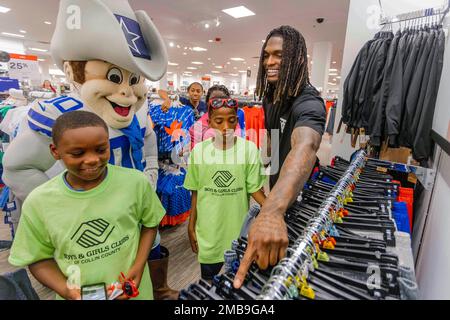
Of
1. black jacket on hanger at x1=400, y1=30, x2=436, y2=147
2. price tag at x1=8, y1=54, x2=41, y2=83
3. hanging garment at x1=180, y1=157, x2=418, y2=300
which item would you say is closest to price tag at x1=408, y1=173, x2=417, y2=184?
black jacket on hanger at x1=400, y1=30, x2=436, y2=147

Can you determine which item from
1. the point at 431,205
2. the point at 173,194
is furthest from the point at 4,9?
the point at 431,205

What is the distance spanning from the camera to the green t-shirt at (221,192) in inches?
→ 57.9

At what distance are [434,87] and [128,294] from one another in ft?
7.08

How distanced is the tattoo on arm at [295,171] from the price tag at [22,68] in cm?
629

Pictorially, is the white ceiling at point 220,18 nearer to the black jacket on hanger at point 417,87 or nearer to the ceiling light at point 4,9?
the ceiling light at point 4,9

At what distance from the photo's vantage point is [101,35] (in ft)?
3.75

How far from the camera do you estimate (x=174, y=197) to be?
274 cm

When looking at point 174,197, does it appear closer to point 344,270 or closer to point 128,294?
point 128,294

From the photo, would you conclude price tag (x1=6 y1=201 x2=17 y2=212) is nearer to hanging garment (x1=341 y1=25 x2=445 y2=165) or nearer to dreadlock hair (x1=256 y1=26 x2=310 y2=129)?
dreadlock hair (x1=256 y1=26 x2=310 y2=129)

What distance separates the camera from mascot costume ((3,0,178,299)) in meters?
1.15

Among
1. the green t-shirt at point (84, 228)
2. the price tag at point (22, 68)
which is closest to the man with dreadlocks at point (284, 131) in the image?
the green t-shirt at point (84, 228)

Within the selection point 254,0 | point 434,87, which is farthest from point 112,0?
point 254,0

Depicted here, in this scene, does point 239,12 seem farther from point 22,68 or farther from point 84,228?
point 84,228

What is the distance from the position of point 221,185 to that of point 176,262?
135 cm
